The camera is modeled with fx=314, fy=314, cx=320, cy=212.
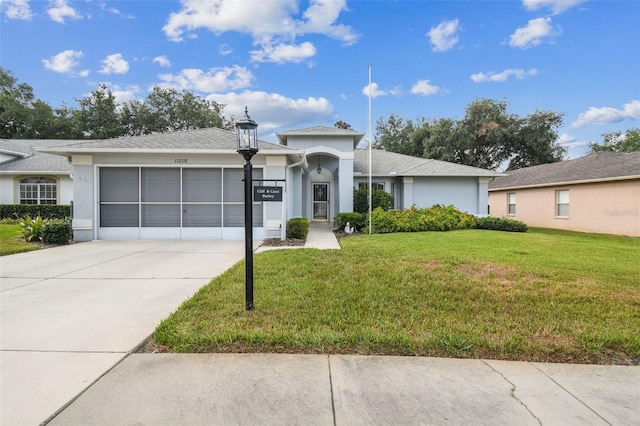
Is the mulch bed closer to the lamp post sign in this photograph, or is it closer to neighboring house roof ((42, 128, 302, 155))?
neighboring house roof ((42, 128, 302, 155))

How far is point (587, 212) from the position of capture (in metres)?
15.0

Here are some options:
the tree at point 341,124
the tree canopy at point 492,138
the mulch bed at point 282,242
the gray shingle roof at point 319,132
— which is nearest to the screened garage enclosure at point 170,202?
the mulch bed at point 282,242

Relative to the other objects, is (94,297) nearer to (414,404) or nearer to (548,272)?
(414,404)

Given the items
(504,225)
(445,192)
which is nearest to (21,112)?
(445,192)

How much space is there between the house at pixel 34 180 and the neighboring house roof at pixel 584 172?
2588 centimetres

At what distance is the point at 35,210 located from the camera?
16578mm

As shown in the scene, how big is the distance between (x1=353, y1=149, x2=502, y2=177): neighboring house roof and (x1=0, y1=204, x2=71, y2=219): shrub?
1580 cm

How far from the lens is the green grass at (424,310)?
3084 millimetres

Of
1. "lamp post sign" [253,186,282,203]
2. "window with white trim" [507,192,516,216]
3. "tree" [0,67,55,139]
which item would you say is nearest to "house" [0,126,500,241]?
"lamp post sign" [253,186,282,203]

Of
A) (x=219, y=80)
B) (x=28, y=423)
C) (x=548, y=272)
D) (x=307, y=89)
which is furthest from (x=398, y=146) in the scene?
(x=28, y=423)

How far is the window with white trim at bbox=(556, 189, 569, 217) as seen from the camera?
16250mm

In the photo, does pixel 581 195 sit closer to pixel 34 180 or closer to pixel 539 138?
pixel 539 138

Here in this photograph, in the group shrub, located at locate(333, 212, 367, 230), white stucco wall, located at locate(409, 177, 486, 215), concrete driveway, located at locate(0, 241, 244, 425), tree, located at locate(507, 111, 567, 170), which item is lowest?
concrete driveway, located at locate(0, 241, 244, 425)

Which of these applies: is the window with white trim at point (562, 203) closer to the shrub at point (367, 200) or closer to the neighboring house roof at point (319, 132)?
the shrub at point (367, 200)
